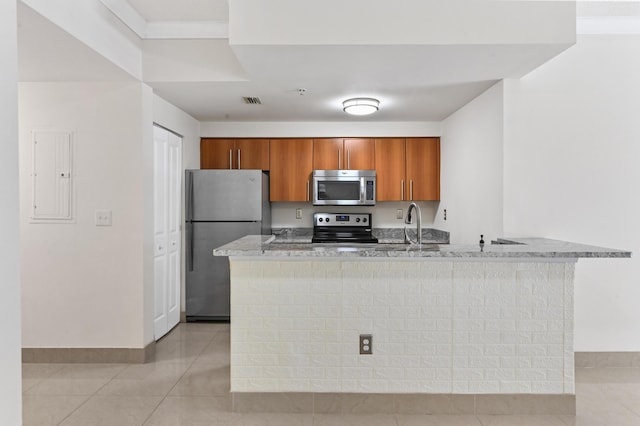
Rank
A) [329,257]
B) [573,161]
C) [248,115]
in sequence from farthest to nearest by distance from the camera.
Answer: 1. [248,115]
2. [573,161]
3. [329,257]

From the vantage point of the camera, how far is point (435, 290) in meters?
2.38

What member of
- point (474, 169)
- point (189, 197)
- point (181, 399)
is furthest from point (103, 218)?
point (474, 169)

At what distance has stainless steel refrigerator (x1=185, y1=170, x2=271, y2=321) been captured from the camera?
4.30 meters

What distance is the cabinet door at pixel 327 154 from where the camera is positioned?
4734mm

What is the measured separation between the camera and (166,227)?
3.95 meters

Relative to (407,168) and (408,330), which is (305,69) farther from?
(407,168)

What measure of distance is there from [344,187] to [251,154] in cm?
115

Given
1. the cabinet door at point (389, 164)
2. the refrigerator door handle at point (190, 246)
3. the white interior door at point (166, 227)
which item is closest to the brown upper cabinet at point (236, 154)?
the white interior door at point (166, 227)

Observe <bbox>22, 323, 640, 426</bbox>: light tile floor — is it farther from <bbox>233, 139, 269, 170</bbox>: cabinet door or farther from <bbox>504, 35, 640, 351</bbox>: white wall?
<bbox>233, 139, 269, 170</bbox>: cabinet door

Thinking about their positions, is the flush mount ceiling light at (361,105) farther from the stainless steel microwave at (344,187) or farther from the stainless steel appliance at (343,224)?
the stainless steel appliance at (343,224)

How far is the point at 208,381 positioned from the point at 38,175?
6.73ft

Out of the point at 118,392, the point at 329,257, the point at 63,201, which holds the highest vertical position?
the point at 63,201

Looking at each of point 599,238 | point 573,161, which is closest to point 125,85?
point 573,161

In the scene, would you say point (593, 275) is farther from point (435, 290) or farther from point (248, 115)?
point (248, 115)
